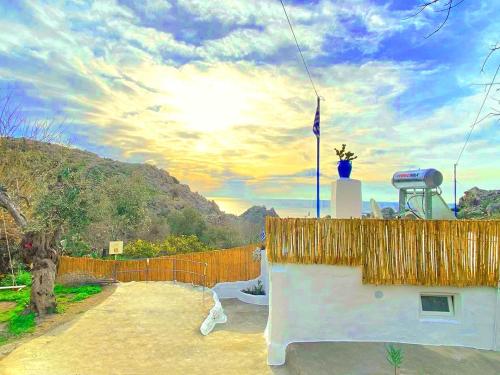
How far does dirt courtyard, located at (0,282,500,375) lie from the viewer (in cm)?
540

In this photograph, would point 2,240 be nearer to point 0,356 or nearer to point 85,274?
point 85,274

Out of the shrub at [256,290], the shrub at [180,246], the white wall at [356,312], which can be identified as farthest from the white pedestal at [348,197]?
the shrub at [180,246]

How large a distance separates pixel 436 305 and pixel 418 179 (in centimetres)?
380

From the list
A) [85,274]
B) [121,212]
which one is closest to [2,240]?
[85,274]

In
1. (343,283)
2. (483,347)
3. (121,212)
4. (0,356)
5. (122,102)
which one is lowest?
(0,356)

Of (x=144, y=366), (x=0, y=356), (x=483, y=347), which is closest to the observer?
(x=483, y=347)

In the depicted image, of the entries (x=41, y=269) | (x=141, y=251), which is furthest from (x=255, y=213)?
(x=41, y=269)

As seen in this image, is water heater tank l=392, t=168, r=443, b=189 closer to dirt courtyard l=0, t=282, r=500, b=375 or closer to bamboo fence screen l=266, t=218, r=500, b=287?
bamboo fence screen l=266, t=218, r=500, b=287

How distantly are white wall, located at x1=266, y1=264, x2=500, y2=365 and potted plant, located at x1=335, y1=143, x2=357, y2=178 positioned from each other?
275 cm

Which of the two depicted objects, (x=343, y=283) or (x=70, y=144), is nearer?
(x=343, y=283)

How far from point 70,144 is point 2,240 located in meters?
4.89

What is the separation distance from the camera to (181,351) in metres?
7.09

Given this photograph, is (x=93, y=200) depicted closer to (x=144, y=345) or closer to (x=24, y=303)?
(x=24, y=303)

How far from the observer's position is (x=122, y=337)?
25.7 ft
